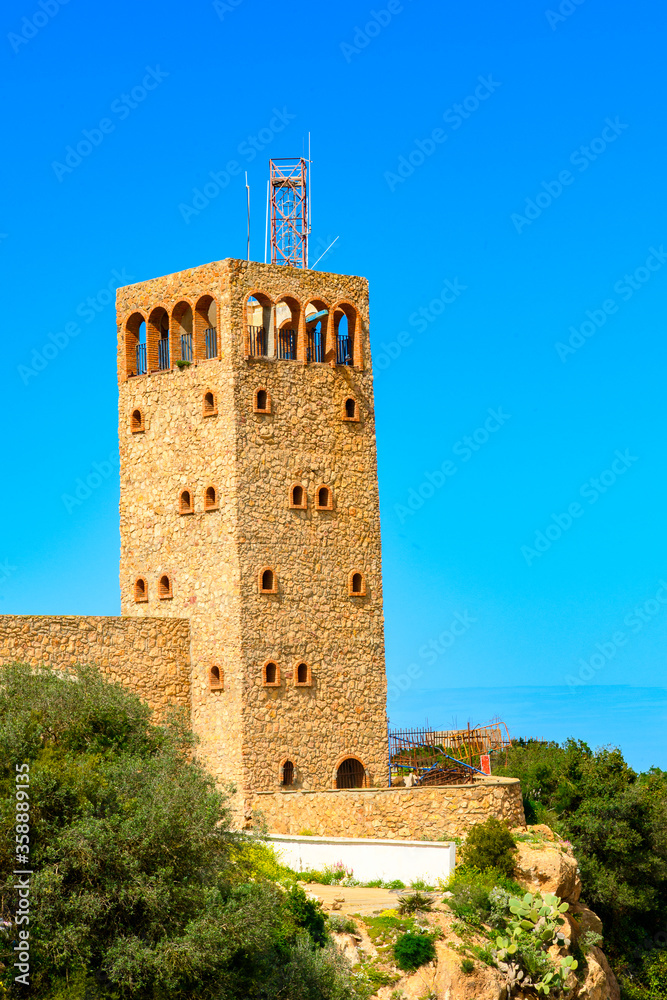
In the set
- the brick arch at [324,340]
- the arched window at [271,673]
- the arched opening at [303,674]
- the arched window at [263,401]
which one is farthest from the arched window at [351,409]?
the arched window at [271,673]

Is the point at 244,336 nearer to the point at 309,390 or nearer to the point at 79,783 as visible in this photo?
the point at 309,390

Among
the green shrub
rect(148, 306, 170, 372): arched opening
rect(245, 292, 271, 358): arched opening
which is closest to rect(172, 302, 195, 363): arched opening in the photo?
rect(148, 306, 170, 372): arched opening

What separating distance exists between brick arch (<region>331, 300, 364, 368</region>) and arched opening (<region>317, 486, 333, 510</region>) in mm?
3487

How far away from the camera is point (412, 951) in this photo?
915 inches

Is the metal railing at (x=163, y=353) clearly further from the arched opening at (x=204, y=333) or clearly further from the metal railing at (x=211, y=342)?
the metal railing at (x=211, y=342)

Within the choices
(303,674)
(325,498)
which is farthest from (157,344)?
(303,674)

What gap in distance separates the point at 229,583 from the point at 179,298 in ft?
24.3

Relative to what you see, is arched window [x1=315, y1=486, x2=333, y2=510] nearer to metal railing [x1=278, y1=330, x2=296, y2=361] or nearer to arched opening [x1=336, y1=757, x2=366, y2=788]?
metal railing [x1=278, y1=330, x2=296, y2=361]

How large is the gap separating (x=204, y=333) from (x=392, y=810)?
1258 cm

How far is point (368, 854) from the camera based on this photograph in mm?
27703

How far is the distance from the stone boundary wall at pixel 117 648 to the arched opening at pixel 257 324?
6960mm

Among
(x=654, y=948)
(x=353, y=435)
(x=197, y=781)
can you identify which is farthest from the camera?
(x=654, y=948)

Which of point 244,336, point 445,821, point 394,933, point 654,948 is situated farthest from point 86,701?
point 654,948

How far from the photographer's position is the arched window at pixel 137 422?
3475cm
